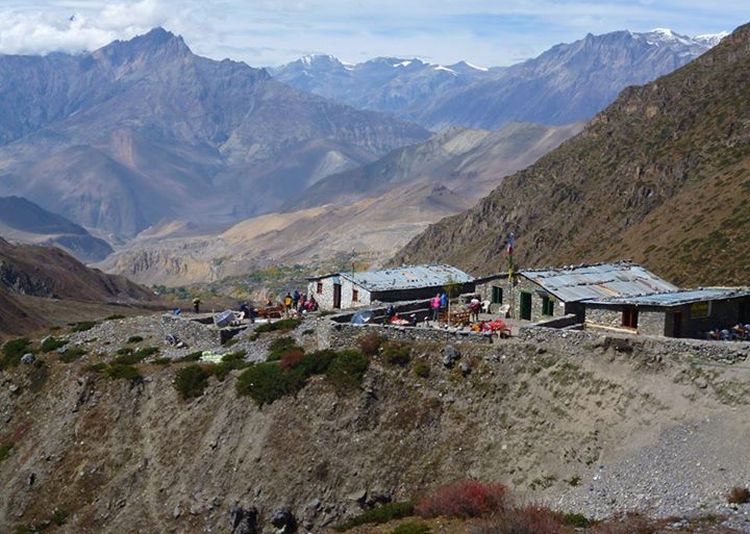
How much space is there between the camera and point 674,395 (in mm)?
28953

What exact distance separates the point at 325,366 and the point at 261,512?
5995 mm

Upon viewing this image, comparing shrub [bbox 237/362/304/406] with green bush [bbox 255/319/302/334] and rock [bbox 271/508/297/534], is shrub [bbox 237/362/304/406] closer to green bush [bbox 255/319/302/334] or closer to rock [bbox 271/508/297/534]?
green bush [bbox 255/319/302/334]

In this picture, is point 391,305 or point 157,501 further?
point 391,305

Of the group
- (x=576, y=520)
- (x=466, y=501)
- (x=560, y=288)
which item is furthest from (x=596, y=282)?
(x=576, y=520)

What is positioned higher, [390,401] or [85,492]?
[390,401]

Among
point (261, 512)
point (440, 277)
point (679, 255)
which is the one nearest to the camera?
point (261, 512)

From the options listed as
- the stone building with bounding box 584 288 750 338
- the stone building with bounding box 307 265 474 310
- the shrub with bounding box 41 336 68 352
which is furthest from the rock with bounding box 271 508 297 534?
the shrub with bounding box 41 336 68 352

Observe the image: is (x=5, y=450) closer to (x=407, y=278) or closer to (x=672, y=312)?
(x=407, y=278)

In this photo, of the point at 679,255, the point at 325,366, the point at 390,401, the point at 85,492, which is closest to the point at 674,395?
the point at 390,401

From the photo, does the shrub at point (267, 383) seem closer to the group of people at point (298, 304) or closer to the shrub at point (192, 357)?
the shrub at point (192, 357)

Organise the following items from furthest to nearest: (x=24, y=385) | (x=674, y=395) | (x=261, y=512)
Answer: (x=24, y=385)
(x=261, y=512)
(x=674, y=395)

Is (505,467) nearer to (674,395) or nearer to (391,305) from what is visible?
(674,395)

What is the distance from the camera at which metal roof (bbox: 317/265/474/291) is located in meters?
48.0

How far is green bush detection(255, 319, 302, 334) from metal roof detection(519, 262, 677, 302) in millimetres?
9856
